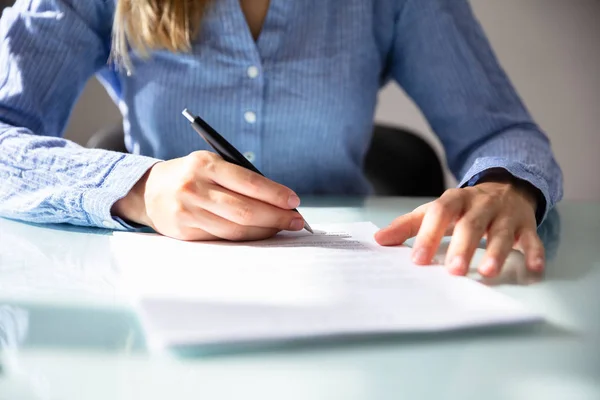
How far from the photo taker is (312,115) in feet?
3.19

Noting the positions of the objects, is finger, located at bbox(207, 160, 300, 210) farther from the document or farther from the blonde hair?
the blonde hair

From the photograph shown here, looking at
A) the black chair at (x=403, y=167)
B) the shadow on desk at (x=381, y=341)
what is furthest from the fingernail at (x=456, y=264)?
the black chair at (x=403, y=167)

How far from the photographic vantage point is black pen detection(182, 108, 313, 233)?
2.07 feet

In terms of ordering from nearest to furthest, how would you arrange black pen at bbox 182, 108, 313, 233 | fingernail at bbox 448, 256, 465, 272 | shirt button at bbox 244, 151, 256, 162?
1. fingernail at bbox 448, 256, 465, 272
2. black pen at bbox 182, 108, 313, 233
3. shirt button at bbox 244, 151, 256, 162

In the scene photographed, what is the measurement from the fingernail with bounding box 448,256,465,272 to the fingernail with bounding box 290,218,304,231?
16cm

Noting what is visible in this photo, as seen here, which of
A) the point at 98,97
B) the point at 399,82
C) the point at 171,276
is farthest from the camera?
the point at 98,97

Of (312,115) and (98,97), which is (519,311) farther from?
(98,97)

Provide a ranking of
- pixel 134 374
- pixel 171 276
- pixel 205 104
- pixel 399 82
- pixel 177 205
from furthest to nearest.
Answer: pixel 399 82, pixel 205 104, pixel 177 205, pixel 171 276, pixel 134 374

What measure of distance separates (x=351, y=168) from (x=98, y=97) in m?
1.31

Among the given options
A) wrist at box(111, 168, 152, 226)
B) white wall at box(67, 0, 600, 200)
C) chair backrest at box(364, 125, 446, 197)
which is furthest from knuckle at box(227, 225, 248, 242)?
white wall at box(67, 0, 600, 200)

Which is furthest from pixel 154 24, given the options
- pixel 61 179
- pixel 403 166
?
pixel 403 166

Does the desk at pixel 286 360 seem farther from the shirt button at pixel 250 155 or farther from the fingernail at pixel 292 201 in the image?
the shirt button at pixel 250 155

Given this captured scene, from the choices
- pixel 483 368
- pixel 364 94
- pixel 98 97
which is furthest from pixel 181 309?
pixel 98 97

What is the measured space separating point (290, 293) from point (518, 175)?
0.35 m
